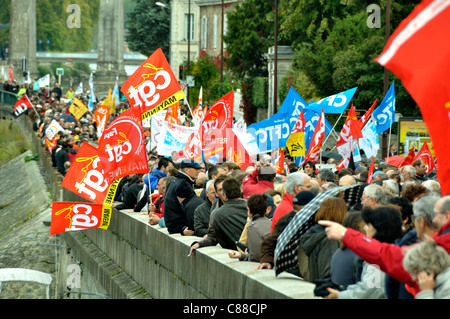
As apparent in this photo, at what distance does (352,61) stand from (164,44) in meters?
53.1

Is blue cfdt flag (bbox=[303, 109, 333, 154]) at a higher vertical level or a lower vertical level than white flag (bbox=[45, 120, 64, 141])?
higher

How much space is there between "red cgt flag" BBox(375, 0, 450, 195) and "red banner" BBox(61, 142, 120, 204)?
8.65 meters

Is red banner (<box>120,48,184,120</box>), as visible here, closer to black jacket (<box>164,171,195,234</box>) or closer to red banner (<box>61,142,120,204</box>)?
red banner (<box>61,142,120,204</box>)

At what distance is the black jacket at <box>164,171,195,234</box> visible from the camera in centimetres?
1166

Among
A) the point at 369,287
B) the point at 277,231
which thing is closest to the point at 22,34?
the point at 277,231

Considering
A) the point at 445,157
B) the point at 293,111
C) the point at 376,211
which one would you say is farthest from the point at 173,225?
the point at 293,111

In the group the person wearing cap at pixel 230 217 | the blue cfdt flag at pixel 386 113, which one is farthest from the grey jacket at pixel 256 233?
the blue cfdt flag at pixel 386 113

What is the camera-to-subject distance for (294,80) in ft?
143

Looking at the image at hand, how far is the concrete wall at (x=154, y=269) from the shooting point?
809 centimetres

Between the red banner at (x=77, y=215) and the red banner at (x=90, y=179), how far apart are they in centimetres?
19

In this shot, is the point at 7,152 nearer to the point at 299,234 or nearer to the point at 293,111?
the point at 293,111

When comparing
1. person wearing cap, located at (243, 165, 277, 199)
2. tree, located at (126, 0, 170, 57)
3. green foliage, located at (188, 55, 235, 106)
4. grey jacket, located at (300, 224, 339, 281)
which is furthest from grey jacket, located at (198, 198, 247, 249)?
tree, located at (126, 0, 170, 57)

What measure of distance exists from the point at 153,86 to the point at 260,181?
14.5 feet

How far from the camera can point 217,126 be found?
18562 millimetres
